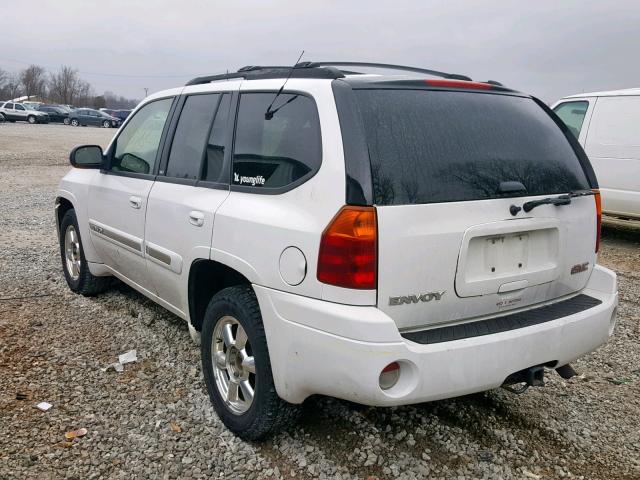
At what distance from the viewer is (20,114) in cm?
4603

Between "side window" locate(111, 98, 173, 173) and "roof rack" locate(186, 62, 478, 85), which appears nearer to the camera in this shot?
"roof rack" locate(186, 62, 478, 85)

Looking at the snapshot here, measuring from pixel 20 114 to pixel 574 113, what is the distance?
156 ft

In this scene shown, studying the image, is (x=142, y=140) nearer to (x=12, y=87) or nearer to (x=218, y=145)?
(x=218, y=145)

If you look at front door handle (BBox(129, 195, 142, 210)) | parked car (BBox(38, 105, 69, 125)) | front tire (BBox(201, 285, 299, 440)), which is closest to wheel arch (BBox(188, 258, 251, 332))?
front tire (BBox(201, 285, 299, 440))

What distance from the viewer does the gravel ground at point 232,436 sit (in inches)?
108

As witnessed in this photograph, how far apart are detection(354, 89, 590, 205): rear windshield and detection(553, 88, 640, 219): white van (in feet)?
17.3

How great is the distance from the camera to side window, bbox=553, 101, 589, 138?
8078 mm

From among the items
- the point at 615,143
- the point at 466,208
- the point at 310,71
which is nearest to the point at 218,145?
the point at 310,71

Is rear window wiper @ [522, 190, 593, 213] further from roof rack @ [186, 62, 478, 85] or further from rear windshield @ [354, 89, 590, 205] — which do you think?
roof rack @ [186, 62, 478, 85]

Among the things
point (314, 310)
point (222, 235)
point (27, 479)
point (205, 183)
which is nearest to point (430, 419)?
point (314, 310)

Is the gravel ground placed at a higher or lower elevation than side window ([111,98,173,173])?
lower

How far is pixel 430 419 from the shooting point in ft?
10.3

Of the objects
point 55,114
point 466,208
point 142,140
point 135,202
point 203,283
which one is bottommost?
point 55,114

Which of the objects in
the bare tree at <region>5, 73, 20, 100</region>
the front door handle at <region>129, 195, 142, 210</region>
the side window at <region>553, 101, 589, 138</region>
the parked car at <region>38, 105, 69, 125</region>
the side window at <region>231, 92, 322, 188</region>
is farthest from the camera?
the bare tree at <region>5, 73, 20, 100</region>
